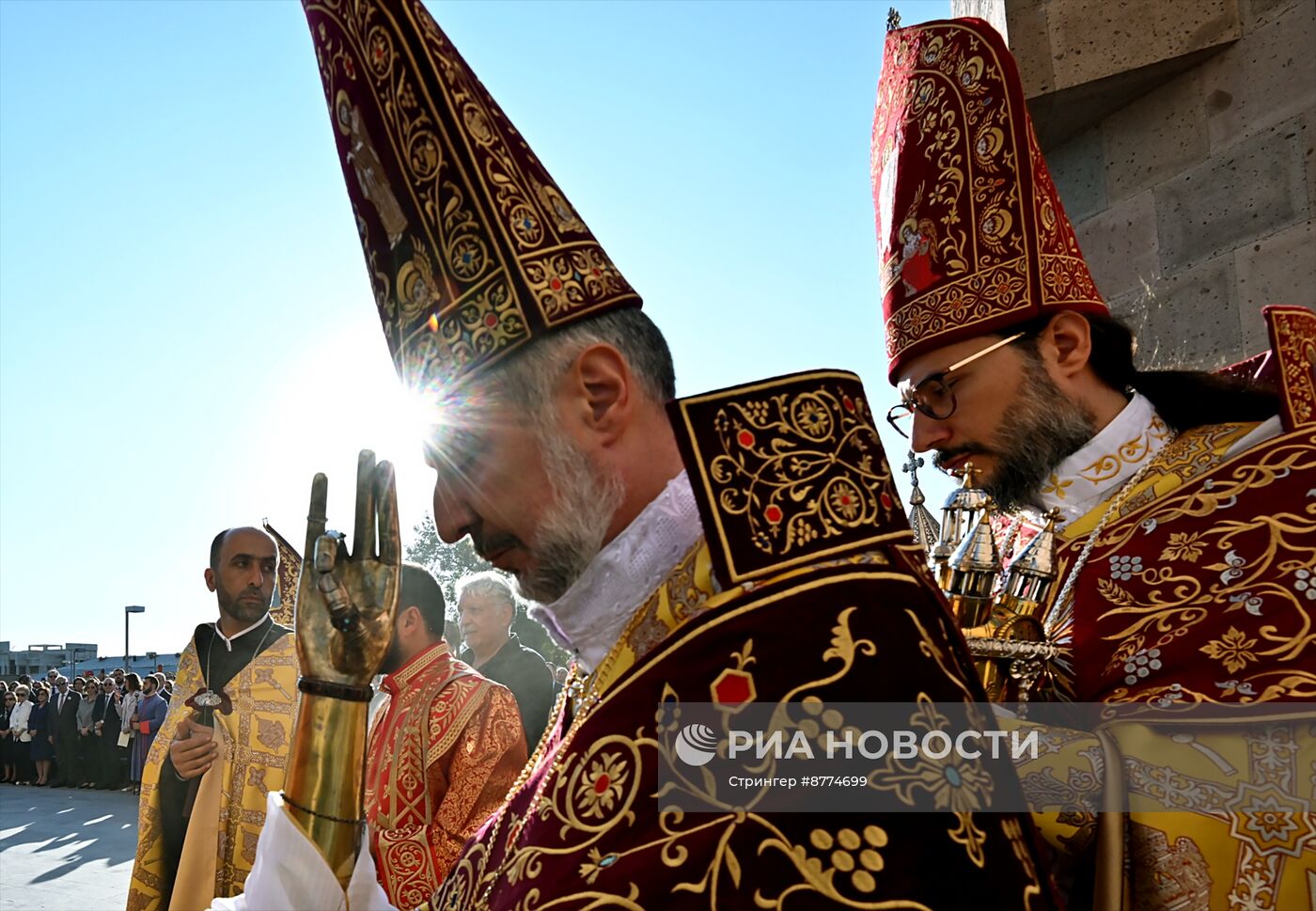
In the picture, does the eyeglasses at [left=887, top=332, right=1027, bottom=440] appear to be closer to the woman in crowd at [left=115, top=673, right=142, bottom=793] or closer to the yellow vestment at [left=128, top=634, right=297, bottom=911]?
the yellow vestment at [left=128, top=634, right=297, bottom=911]

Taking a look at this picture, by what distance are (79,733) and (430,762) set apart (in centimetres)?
2049

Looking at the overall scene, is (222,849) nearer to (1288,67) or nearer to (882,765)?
(882,765)

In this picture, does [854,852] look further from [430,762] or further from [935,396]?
[430,762]

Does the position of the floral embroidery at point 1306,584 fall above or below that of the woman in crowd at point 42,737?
above

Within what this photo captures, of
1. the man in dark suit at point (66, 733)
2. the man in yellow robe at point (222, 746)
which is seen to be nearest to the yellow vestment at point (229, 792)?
the man in yellow robe at point (222, 746)

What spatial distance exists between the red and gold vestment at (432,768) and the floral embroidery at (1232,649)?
9.77 feet

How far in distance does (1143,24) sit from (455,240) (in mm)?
3835

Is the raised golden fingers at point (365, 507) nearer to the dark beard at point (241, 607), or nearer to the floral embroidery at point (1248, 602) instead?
the floral embroidery at point (1248, 602)

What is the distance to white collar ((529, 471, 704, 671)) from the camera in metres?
1.98

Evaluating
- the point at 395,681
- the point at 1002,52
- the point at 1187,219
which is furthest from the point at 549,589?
the point at 1187,219

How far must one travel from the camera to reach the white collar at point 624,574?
1.98 meters

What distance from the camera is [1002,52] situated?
143 inches

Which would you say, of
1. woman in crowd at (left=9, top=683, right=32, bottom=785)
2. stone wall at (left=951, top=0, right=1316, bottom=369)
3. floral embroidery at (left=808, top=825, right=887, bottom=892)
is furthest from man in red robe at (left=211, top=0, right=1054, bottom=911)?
woman in crowd at (left=9, top=683, right=32, bottom=785)

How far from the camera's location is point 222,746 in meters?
5.80
